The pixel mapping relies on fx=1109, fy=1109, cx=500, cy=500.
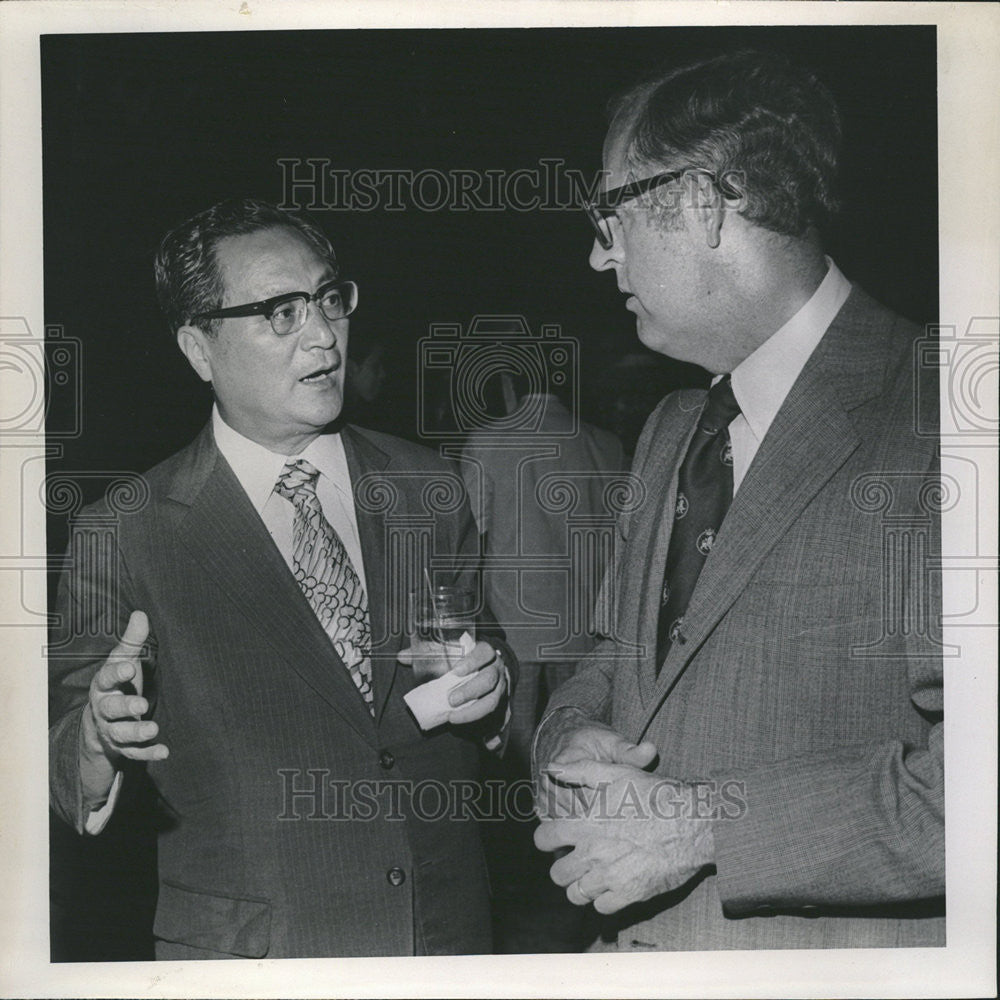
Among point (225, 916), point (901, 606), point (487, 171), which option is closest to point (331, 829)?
point (225, 916)

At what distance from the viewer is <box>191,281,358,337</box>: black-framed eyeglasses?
238 centimetres

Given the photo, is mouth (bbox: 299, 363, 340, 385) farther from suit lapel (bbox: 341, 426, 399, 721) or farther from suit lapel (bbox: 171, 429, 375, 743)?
suit lapel (bbox: 171, 429, 375, 743)

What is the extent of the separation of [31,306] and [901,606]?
2031 millimetres

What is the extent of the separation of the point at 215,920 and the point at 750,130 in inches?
80.7

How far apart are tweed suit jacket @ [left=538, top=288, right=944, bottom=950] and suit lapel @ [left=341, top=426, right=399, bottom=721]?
0.38 m

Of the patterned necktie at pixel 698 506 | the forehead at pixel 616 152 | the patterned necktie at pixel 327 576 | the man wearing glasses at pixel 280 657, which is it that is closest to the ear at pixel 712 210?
the forehead at pixel 616 152

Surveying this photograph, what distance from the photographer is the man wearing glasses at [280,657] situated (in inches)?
94.0

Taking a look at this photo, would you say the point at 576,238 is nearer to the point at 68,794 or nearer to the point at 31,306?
the point at 31,306

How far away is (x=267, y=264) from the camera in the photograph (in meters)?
2.39

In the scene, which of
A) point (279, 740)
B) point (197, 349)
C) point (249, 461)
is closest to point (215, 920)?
point (279, 740)

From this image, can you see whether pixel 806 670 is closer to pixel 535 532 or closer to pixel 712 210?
pixel 535 532

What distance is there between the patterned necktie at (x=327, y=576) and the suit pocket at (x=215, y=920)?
513mm

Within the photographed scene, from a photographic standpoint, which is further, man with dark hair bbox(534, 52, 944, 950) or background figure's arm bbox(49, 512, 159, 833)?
background figure's arm bbox(49, 512, 159, 833)

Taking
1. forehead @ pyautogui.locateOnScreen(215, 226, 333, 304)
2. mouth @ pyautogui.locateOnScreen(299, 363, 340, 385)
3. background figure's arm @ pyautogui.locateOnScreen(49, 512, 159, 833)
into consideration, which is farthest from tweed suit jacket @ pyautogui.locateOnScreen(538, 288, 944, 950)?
background figure's arm @ pyautogui.locateOnScreen(49, 512, 159, 833)
